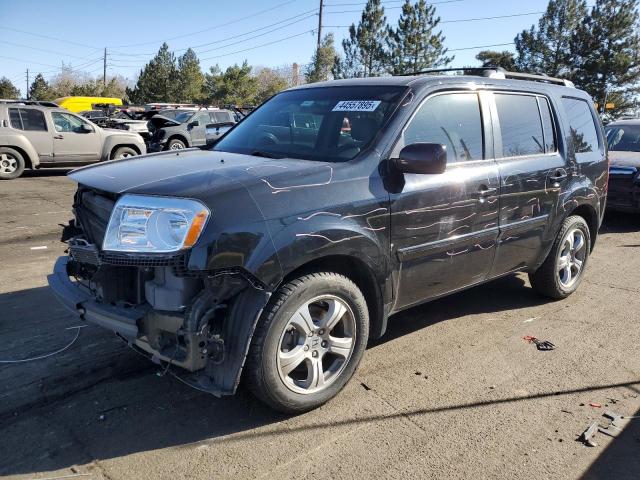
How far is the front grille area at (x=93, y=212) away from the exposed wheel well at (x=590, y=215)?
4194 mm

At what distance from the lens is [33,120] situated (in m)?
13.7

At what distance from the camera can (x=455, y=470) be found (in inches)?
107

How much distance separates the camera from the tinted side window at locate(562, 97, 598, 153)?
5.05 m

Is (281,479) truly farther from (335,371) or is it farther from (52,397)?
(52,397)

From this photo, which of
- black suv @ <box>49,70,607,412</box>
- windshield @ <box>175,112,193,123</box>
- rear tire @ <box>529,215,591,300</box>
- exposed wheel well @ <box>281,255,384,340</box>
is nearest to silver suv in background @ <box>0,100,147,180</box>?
windshield @ <box>175,112,193,123</box>

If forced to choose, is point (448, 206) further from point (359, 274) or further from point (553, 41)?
point (553, 41)

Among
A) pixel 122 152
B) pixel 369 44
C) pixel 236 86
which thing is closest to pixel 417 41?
pixel 369 44

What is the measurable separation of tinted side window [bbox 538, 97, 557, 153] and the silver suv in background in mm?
12552

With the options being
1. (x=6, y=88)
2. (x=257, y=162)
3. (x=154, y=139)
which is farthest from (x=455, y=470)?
(x=6, y=88)

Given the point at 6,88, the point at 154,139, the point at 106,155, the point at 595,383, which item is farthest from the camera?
the point at 6,88

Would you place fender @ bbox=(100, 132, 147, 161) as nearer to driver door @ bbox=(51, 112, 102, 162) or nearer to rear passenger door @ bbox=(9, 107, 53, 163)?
driver door @ bbox=(51, 112, 102, 162)

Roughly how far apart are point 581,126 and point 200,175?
3.96 m

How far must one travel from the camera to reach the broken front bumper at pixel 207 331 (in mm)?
2639

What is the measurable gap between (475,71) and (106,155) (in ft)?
40.9
